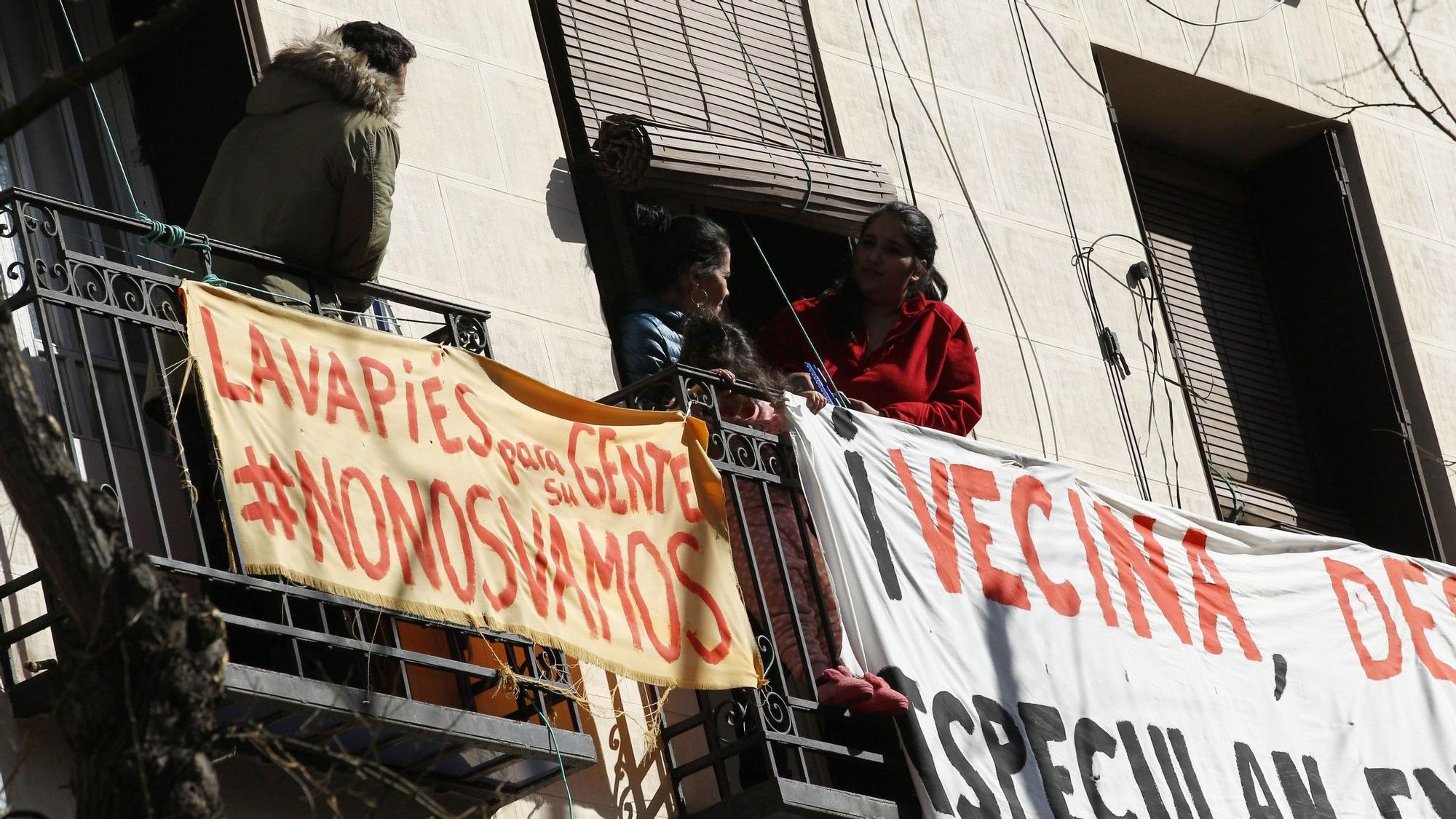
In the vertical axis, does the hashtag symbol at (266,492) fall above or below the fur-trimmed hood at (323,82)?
below

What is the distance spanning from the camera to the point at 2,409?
16.6ft

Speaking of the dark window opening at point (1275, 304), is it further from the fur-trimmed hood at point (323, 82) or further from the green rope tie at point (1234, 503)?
the fur-trimmed hood at point (323, 82)

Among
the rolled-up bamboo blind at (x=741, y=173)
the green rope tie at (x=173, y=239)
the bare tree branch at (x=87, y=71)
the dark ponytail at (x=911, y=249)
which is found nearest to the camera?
the bare tree branch at (x=87, y=71)

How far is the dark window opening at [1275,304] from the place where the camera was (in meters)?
12.8

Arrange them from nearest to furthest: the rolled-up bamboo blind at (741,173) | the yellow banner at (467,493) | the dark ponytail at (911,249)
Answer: the yellow banner at (467,493)
the rolled-up bamboo blind at (741,173)
the dark ponytail at (911,249)

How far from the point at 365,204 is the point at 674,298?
1.93 meters

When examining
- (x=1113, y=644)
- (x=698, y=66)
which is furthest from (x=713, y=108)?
(x=1113, y=644)

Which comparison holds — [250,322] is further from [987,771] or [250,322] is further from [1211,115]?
[1211,115]

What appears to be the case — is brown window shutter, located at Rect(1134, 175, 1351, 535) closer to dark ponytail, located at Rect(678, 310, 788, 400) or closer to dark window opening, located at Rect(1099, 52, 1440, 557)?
dark window opening, located at Rect(1099, 52, 1440, 557)

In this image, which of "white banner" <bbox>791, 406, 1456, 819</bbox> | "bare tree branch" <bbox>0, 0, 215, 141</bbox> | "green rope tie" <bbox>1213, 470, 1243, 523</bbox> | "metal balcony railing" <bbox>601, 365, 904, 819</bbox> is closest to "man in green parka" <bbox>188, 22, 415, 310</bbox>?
"metal balcony railing" <bbox>601, 365, 904, 819</bbox>

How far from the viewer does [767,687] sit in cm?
839

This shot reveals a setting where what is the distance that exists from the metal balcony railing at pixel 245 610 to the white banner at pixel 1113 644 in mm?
1313

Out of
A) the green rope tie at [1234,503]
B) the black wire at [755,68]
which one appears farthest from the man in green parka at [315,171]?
the green rope tie at [1234,503]

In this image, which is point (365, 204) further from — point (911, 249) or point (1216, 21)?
point (1216, 21)
